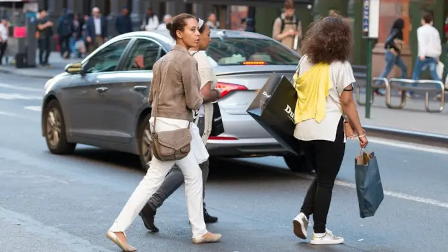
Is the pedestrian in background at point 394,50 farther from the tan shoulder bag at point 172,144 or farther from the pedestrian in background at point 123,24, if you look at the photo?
the tan shoulder bag at point 172,144

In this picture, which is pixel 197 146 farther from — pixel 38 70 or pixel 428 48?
pixel 38 70

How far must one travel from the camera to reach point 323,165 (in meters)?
7.66

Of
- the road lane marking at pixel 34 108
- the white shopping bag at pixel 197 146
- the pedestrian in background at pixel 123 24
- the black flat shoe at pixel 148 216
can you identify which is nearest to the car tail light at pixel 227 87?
the black flat shoe at pixel 148 216

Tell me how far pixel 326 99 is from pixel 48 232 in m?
2.29

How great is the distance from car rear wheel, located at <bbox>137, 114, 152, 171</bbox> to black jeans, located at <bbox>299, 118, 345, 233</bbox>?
3.66 meters

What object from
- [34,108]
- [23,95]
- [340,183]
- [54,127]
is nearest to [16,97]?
[23,95]

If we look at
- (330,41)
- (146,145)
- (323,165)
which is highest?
(330,41)

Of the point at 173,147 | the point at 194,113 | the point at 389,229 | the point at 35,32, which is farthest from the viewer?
the point at 35,32

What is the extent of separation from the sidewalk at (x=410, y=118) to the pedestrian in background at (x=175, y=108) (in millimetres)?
8269

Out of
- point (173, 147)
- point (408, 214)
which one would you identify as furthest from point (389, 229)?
point (173, 147)

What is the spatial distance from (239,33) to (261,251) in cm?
461

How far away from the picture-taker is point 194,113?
7.96 meters

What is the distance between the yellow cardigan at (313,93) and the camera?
24.9 ft

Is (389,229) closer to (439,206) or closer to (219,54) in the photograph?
(439,206)
